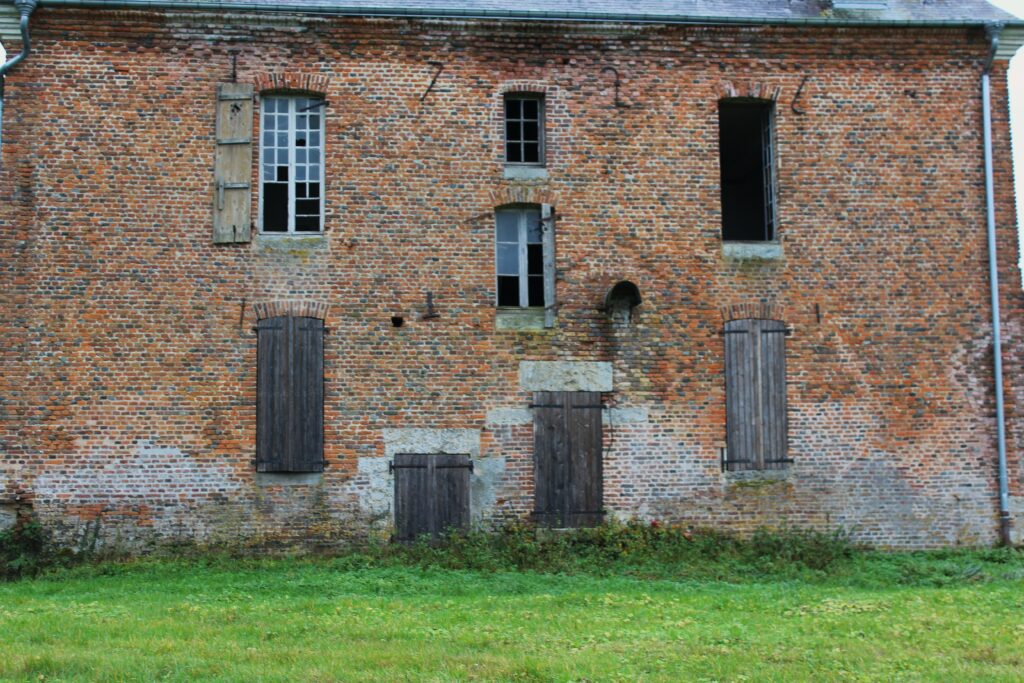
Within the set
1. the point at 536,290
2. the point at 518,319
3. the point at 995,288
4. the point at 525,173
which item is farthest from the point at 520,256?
the point at 995,288

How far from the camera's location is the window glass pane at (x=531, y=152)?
604 inches

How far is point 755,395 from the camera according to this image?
14930 millimetres

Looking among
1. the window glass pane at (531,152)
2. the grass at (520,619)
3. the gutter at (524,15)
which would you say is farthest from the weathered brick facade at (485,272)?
the grass at (520,619)

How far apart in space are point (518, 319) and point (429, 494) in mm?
2623

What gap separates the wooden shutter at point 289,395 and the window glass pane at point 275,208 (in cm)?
130

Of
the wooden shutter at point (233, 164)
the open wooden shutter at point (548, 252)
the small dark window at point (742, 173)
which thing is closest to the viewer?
the wooden shutter at point (233, 164)

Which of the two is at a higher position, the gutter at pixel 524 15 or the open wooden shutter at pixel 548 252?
the gutter at pixel 524 15

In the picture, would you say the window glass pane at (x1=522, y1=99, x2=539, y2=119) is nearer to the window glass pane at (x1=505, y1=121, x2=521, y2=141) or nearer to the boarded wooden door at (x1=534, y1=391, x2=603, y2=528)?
the window glass pane at (x1=505, y1=121, x2=521, y2=141)

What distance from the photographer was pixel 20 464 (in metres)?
13.9

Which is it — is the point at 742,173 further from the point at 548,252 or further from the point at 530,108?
the point at 548,252

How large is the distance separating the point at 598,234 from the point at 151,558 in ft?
23.6

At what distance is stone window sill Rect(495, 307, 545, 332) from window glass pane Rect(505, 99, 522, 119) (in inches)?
109

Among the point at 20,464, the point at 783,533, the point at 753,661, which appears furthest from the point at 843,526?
the point at 20,464

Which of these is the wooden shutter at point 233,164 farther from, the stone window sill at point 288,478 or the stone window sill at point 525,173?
the stone window sill at point 525,173
